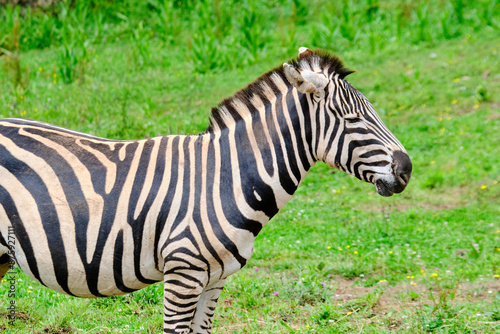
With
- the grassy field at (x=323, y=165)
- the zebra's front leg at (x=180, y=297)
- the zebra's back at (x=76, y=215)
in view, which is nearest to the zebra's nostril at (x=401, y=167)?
the zebra's front leg at (x=180, y=297)

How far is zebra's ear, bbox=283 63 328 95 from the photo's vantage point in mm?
3240

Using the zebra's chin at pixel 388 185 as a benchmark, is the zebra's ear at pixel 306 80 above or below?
above

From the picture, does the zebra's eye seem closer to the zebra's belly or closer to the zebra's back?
the zebra's back

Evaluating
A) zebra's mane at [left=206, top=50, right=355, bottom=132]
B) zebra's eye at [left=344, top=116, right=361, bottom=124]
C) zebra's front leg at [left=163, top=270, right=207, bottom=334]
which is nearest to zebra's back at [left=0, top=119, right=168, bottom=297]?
zebra's front leg at [left=163, top=270, right=207, bottom=334]

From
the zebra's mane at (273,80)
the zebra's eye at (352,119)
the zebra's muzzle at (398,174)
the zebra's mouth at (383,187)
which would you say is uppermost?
the zebra's mane at (273,80)

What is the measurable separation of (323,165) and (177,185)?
5.43 m

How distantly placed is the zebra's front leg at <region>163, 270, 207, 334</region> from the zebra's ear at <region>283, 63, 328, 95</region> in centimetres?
123

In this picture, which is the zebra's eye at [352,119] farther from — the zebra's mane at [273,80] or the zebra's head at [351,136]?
the zebra's mane at [273,80]

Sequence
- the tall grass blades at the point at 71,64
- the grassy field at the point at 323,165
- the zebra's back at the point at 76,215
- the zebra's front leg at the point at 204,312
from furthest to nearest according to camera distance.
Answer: the tall grass blades at the point at 71,64
the grassy field at the point at 323,165
the zebra's front leg at the point at 204,312
the zebra's back at the point at 76,215

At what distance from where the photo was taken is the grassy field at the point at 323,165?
4.78 m

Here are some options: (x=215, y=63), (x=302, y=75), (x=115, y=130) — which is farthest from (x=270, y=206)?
(x=215, y=63)

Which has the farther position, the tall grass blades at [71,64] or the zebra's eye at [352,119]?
the tall grass blades at [71,64]

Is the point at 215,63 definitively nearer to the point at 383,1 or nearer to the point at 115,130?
the point at 115,130

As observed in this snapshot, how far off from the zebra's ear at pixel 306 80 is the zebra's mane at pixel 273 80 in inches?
7.6
